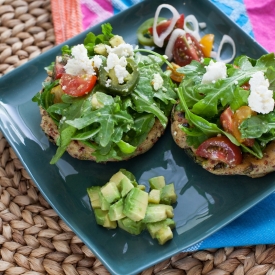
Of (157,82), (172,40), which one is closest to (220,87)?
(157,82)

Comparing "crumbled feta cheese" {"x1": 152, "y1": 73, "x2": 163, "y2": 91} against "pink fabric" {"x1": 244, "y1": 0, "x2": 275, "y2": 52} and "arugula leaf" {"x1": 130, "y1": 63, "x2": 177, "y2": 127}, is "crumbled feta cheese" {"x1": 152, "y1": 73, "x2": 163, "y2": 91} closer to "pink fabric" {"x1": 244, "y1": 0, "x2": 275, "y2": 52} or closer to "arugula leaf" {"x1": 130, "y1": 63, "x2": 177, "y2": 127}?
"arugula leaf" {"x1": 130, "y1": 63, "x2": 177, "y2": 127}

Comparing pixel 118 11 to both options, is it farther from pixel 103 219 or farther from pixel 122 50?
pixel 103 219

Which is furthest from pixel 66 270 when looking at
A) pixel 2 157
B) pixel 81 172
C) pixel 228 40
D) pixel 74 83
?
pixel 228 40

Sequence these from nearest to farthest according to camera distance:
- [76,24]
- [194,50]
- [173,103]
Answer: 1. [173,103]
2. [194,50]
3. [76,24]

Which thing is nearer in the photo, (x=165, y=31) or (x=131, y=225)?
(x=131, y=225)

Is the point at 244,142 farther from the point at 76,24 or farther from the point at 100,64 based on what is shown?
the point at 76,24

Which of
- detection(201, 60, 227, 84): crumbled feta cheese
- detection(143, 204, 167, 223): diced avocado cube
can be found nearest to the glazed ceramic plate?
detection(143, 204, 167, 223): diced avocado cube
